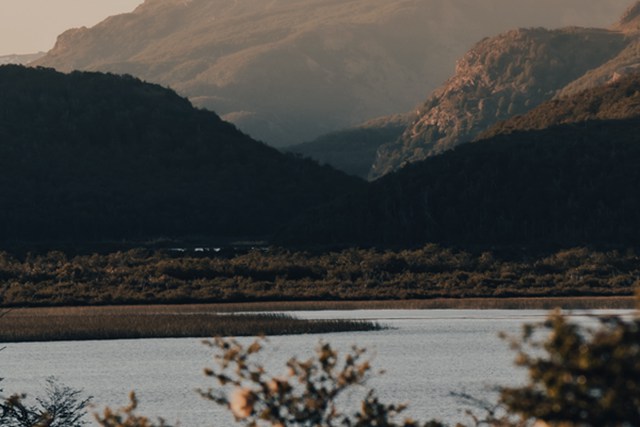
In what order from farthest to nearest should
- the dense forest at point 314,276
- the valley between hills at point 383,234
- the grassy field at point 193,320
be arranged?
1. the valley between hills at point 383,234
2. the dense forest at point 314,276
3. the grassy field at point 193,320

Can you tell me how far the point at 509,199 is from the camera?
534 ft

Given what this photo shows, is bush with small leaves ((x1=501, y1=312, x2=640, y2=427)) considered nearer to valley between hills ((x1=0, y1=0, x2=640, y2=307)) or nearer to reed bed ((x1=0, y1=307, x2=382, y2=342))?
reed bed ((x1=0, y1=307, x2=382, y2=342))

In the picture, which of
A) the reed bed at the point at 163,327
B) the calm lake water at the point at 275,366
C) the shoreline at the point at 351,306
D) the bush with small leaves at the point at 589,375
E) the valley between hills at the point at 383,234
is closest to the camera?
the bush with small leaves at the point at 589,375

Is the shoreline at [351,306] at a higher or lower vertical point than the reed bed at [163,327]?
lower

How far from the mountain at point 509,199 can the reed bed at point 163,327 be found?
70601 millimetres

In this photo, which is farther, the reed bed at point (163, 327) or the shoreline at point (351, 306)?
the shoreline at point (351, 306)

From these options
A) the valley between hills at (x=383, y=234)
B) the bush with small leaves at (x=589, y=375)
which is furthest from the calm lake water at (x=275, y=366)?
the bush with small leaves at (x=589, y=375)

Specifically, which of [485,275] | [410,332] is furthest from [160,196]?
[410,332]

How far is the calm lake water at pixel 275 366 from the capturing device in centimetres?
5047

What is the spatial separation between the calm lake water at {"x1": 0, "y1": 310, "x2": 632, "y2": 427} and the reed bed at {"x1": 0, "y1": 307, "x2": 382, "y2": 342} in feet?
1.93

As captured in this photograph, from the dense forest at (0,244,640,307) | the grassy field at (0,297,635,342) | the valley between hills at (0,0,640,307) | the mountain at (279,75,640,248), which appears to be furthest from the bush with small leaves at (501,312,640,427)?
the mountain at (279,75,640,248)

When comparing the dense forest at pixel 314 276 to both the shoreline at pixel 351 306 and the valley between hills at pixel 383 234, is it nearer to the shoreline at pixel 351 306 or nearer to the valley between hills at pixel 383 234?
the valley between hills at pixel 383 234

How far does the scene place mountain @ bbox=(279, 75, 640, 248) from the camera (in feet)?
508

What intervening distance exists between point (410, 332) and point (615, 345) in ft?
218
